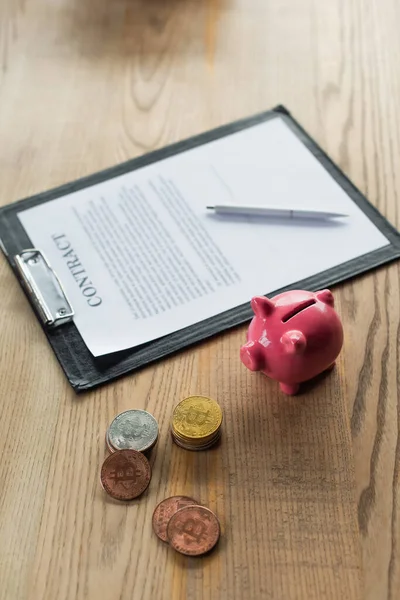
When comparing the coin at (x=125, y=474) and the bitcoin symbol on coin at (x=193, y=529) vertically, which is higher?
the coin at (x=125, y=474)

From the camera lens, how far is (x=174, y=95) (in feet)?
3.66

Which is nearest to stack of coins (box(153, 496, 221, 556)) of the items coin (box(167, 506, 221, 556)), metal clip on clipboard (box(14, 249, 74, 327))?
coin (box(167, 506, 221, 556))

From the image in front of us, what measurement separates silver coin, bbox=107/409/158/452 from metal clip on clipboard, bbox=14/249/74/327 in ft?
0.49

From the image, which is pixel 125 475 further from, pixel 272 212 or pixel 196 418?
pixel 272 212

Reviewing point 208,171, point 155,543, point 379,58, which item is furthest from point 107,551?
point 379,58

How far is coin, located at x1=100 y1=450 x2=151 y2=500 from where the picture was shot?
0.72m

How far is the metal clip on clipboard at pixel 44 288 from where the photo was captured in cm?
85

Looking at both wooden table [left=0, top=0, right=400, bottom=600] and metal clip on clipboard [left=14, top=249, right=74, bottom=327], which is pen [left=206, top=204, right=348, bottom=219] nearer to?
wooden table [left=0, top=0, right=400, bottom=600]

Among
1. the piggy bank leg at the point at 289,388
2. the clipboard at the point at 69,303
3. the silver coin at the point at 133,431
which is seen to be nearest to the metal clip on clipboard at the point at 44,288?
the clipboard at the point at 69,303

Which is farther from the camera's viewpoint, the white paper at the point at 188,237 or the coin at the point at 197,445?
the white paper at the point at 188,237

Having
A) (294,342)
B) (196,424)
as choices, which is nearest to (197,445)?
(196,424)

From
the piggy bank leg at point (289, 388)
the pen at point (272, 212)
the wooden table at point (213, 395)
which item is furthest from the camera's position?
the pen at point (272, 212)

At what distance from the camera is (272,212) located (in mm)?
949

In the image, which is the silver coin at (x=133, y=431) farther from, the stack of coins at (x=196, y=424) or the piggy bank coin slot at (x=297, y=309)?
the piggy bank coin slot at (x=297, y=309)
